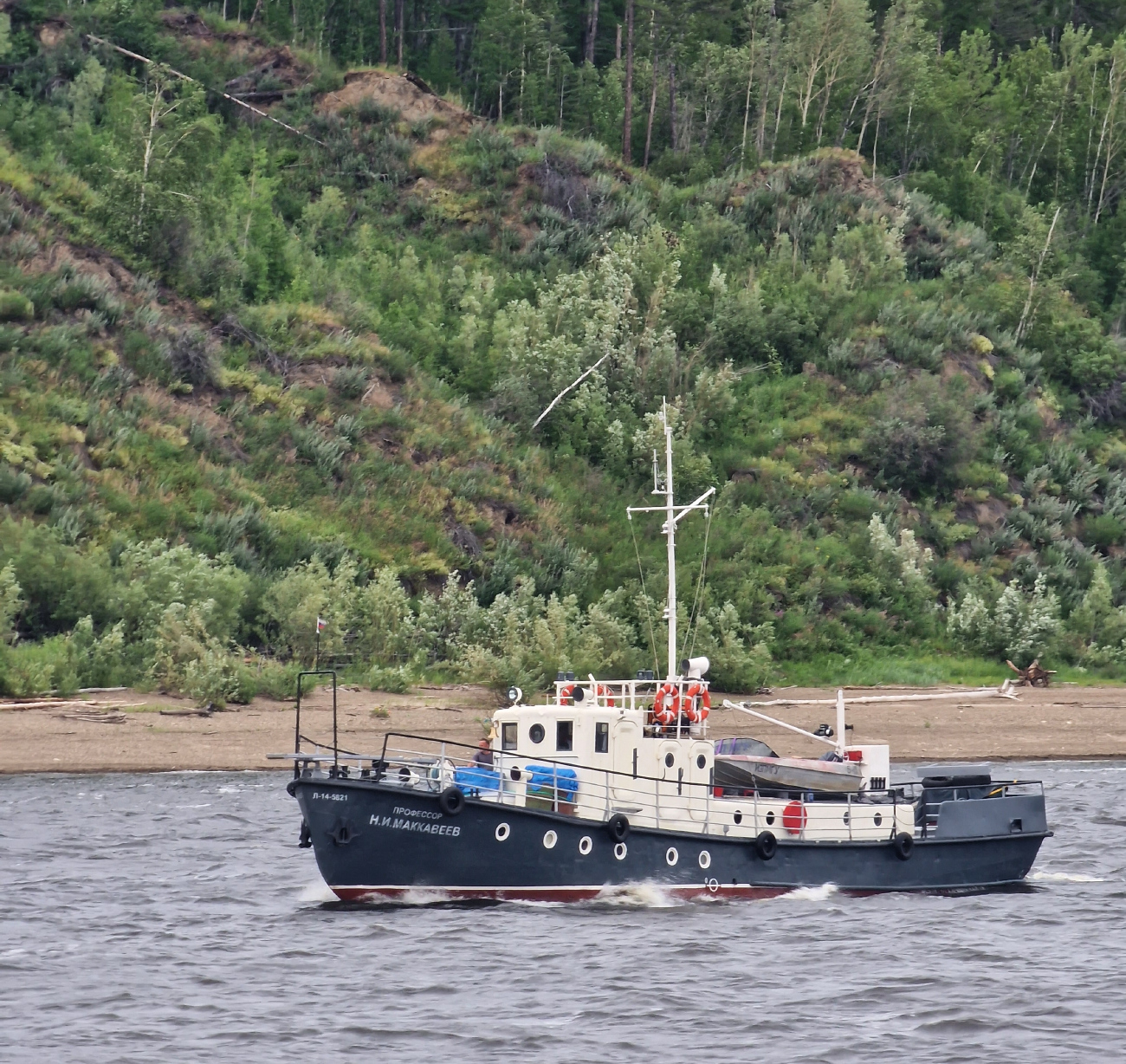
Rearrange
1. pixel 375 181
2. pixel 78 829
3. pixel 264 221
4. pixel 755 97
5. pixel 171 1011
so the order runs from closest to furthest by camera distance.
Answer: pixel 171 1011 → pixel 78 829 → pixel 264 221 → pixel 375 181 → pixel 755 97

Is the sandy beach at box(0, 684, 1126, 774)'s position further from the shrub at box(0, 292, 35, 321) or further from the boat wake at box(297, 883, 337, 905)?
the shrub at box(0, 292, 35, 321)

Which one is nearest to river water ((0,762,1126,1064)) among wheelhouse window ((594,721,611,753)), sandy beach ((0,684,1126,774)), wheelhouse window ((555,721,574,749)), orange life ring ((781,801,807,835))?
orange life ring ((781,801,807,835))

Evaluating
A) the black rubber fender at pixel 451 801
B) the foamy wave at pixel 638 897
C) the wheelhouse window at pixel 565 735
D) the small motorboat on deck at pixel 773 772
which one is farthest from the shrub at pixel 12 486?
the foamy wave at pixel 638 897

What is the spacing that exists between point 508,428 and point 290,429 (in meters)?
8.72

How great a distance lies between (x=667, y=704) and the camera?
29.2m

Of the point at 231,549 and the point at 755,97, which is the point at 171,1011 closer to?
the point at 231,549

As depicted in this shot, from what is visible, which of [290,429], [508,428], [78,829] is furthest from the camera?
[508,428]

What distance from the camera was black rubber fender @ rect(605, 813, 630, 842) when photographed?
89.2 feet

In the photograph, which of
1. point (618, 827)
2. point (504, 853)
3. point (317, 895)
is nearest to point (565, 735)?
point (618, 827)

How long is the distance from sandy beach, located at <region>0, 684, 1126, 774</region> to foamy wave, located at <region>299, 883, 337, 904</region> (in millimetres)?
11667

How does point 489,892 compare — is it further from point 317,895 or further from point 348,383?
point 348,383

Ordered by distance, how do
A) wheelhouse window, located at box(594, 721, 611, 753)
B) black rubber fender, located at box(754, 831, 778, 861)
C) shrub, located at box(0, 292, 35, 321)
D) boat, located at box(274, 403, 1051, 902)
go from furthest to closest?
shrub, located at box(0, 292, 35, 321)
black rubber fender, located at box(754, 831, 778, 861)
wheelhouse window, located at box(594, 721, 611, 753)
boat, located at box(274, 403, 1051, 902)

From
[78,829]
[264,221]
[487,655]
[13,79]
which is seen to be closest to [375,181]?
[264,221]

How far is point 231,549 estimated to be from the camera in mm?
51281
